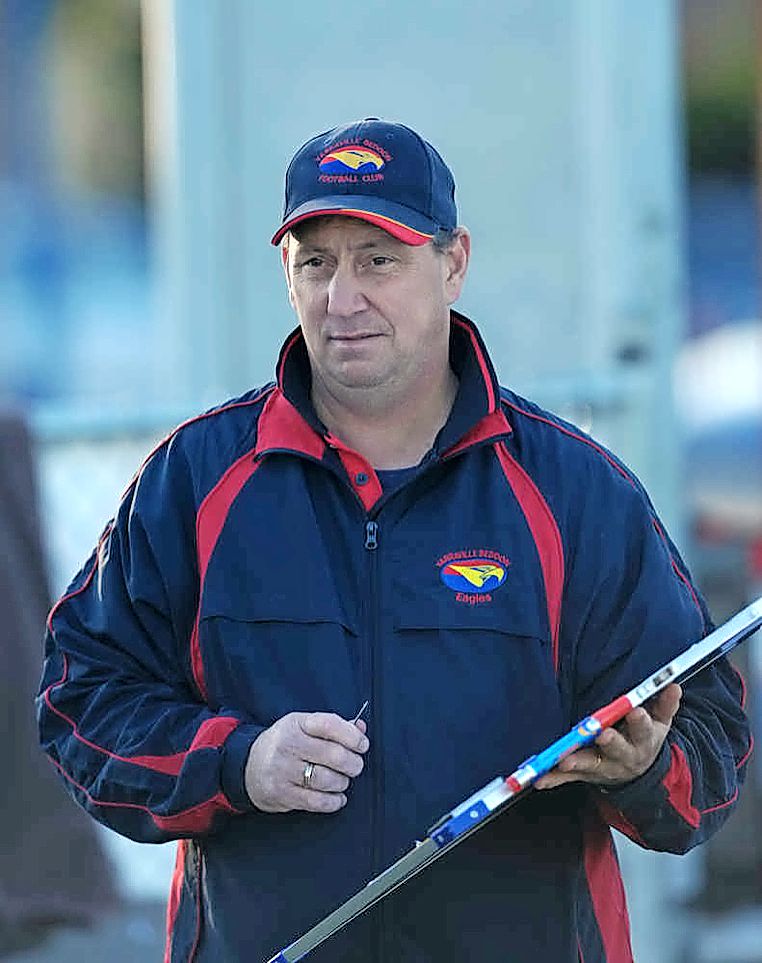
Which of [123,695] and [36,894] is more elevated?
[123,695]

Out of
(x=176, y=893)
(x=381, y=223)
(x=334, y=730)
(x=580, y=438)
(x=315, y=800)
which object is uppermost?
(x=381, y=223)

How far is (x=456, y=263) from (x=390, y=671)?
646 mm

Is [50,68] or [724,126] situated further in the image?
[50,68]

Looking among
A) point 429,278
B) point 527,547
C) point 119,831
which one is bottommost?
point 119,831

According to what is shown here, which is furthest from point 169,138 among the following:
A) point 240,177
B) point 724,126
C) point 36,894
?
point 724,126

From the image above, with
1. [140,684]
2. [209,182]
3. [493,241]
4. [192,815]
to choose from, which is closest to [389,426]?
[140,684]

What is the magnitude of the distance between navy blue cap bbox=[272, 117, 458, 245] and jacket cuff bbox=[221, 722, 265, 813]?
2.37 ft

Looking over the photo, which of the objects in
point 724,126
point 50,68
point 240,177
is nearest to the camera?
point 240,177

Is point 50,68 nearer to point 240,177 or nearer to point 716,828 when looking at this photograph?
point 240,177

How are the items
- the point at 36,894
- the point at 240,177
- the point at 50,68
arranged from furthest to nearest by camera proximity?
1. the point at 50,68
2. the point at 240,177
3. the point at 36,894

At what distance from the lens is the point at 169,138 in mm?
6441

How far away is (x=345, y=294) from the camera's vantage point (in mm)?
2604

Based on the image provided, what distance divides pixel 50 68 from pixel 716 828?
59.0ft

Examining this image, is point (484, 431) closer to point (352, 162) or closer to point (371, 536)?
point (371, 536)
